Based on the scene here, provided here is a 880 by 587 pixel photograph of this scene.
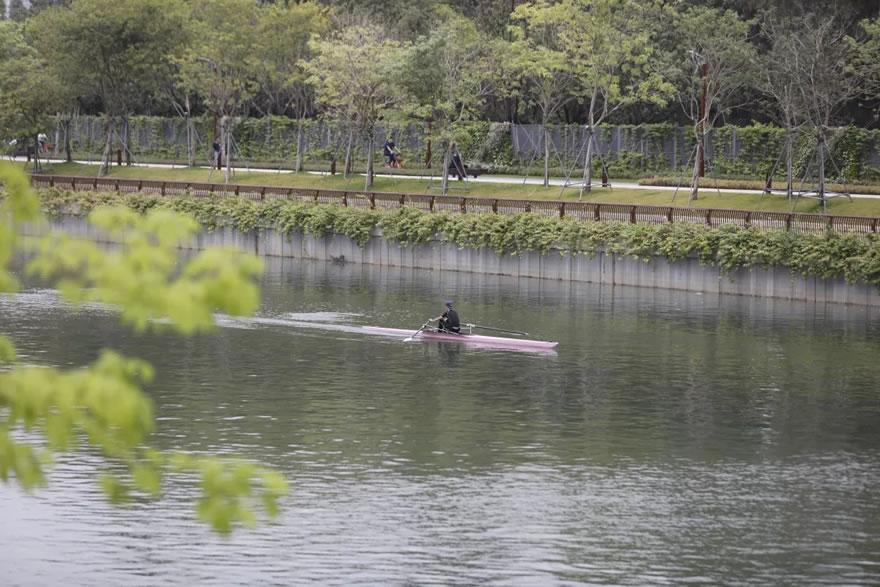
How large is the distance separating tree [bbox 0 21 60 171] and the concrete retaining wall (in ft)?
56.1

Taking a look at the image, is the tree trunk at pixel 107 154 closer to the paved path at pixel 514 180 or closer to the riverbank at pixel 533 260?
the paved path at pixel 514 180

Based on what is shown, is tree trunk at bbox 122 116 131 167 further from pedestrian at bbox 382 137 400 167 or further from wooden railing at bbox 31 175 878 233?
pedestrian at bbox 382 137 400 167

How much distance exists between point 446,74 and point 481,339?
3538 cm

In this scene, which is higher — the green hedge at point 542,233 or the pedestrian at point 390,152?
the pedestrian at point 390,152

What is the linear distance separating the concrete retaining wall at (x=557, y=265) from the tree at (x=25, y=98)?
17.1 meters

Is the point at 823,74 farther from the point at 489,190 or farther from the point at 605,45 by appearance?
the point at 489,190

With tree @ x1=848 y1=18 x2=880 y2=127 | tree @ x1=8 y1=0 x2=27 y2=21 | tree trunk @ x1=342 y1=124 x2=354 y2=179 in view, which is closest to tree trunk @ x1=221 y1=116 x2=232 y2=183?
tree trunk @ x1=342 y1=124 x2=354 y2=179

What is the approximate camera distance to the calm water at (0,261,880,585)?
78.8ft

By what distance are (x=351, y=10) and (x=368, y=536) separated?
268 feet

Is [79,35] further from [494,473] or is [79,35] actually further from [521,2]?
[494,473]

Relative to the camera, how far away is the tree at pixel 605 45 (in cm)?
7338

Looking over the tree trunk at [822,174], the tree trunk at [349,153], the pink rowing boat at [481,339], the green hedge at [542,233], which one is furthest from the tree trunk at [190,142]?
the pink rowing boat at [481,339]

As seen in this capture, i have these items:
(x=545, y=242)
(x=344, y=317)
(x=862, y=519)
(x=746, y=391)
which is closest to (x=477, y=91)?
(x=545, y=242)

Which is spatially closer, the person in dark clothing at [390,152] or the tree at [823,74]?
the tree at [823,74]
